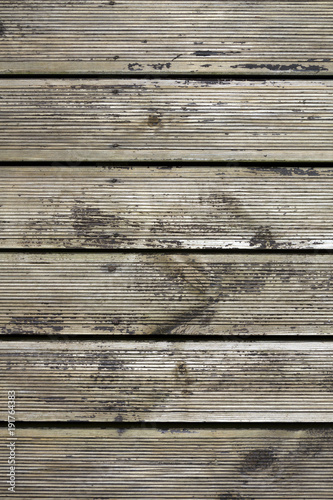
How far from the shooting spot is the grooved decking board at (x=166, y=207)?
0.91m

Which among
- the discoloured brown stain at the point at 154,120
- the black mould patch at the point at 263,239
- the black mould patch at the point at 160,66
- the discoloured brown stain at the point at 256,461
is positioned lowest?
the discoloured brown stain at the point at 256,461

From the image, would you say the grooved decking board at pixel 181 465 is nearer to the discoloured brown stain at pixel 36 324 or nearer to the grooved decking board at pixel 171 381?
the grooved decking board at pixel 171 381

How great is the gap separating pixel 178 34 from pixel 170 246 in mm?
678

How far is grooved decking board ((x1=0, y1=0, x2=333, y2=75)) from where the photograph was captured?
2.98 ft

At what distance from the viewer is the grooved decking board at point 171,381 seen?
3.00 feet

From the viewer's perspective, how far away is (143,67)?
919 millimetres

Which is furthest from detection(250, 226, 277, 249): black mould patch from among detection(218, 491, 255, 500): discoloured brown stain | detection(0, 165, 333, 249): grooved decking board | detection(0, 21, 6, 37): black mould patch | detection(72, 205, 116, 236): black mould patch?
detection(0, 21, 6, 37): black mould patch

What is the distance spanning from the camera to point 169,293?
3.02 ft

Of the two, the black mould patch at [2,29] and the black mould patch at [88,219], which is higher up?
the black mould patch at [2,29]

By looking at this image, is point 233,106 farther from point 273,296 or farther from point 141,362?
point 141,362

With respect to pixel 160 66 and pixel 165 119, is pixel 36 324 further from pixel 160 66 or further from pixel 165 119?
pixel 160 66

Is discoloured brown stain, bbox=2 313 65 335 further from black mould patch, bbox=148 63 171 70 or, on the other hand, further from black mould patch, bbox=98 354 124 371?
black mould patch, bbox=148 63 171 70

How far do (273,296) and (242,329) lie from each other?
0.48ft

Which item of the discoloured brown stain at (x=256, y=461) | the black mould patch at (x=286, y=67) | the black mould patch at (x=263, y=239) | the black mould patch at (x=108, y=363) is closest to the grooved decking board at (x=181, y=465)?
the discoloured brown stain at (x=256, y=461)
